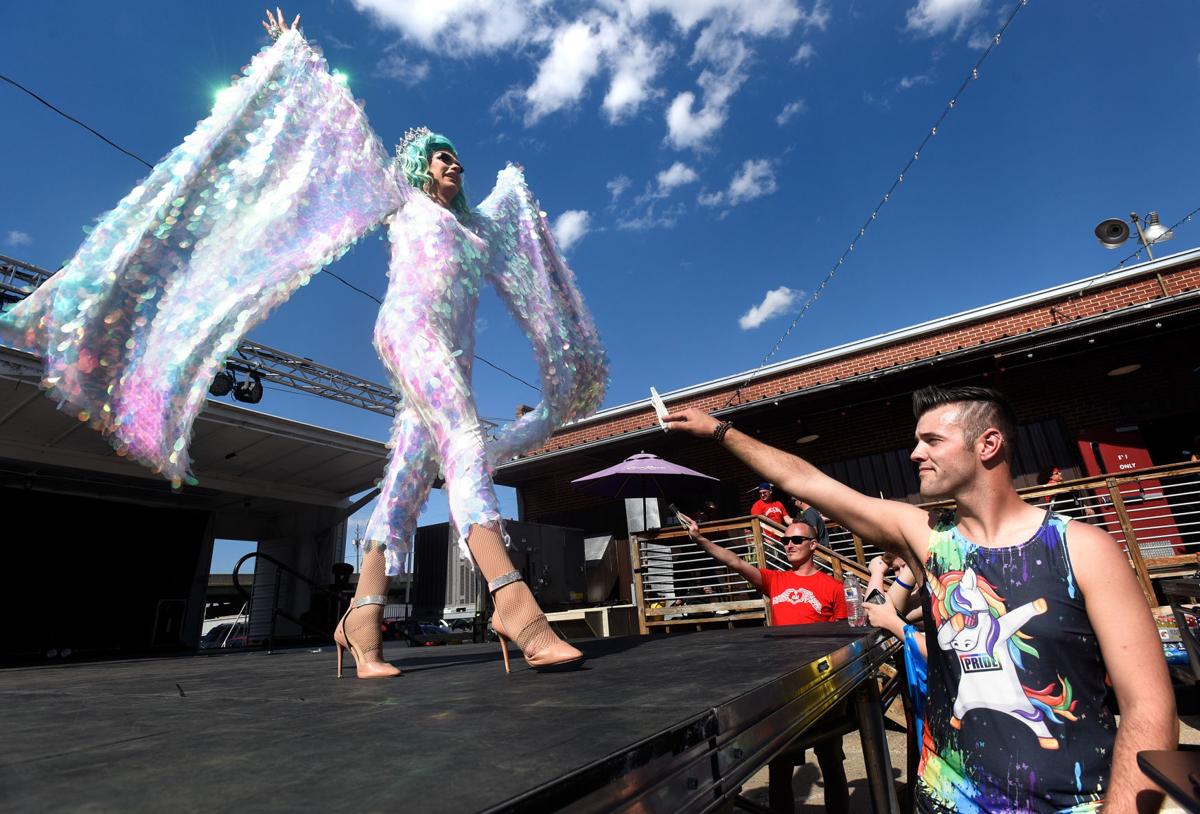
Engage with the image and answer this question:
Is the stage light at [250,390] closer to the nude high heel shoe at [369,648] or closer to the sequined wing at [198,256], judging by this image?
the sequined wing at [198,256]

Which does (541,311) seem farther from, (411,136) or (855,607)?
(855,607)

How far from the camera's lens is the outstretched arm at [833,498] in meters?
1.72

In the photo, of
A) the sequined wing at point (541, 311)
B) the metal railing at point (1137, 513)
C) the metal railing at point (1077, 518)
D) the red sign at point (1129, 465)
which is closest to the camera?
the sequined wing at point (541, 311)

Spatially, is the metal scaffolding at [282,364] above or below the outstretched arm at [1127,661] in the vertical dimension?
above

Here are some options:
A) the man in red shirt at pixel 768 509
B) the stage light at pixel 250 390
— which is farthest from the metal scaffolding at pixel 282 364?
the man in red shirt at pixel 768 509

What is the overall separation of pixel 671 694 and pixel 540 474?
1273cm

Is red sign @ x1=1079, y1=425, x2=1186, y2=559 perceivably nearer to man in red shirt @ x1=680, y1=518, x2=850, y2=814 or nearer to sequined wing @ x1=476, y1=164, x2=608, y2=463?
man in red shirt @ x1=680, y1=518, x2=850, y2=814

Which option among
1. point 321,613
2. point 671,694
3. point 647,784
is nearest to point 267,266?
point 671,694

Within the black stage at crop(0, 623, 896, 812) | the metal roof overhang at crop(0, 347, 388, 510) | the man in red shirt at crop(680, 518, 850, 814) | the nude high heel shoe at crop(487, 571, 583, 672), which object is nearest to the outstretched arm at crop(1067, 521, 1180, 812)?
the black stage at crop(0, 623, 896, 812)

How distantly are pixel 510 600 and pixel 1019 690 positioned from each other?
1.22 meters

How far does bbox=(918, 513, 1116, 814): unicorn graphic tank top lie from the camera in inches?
49.4

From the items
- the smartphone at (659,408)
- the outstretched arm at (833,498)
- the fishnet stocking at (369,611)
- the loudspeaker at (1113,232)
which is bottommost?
the fishnet stocking at (369,611)

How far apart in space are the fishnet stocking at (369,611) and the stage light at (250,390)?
10.7 meters

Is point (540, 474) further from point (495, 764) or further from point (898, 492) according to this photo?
point (495, 764)
